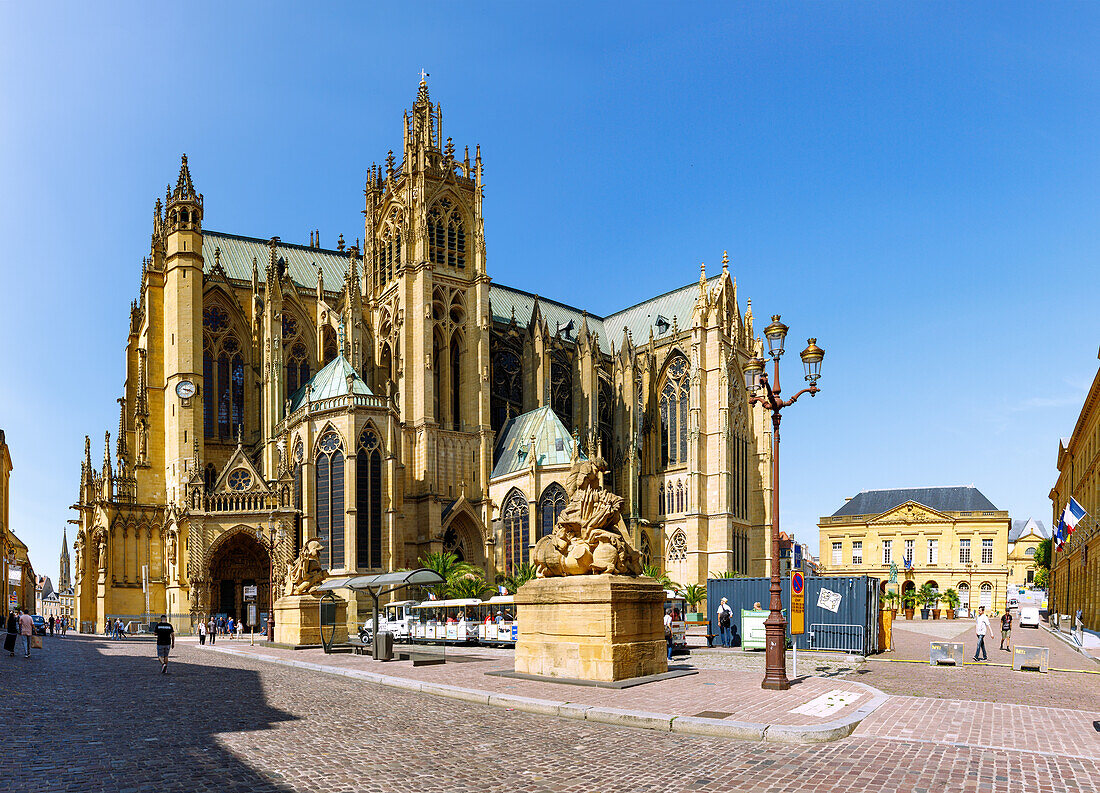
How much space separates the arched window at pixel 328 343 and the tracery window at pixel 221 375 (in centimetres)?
491

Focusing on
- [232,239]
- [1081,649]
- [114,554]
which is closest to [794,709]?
[1081,649]

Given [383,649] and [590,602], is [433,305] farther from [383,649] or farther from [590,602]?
[590,602]

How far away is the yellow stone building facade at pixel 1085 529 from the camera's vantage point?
39.1 metres

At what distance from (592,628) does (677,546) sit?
44.2 metres

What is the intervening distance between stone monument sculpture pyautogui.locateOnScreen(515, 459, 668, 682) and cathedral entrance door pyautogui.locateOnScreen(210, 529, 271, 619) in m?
32.6

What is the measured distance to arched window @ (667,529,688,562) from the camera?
5919 centimetres

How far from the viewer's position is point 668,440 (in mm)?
64312

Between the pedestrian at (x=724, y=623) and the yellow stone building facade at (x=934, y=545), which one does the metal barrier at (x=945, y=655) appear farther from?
the yellow stone building facade at (x=934, y=545)

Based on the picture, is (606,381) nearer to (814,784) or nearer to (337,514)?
(337,514)

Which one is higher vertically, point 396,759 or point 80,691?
point 396,759

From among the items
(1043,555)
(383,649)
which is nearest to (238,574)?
(383,649)

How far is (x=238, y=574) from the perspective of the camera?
48125 millimetres

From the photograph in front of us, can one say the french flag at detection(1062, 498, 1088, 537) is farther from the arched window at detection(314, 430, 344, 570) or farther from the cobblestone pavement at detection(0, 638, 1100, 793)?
the arched window at detection(314, 430, 344, 570)

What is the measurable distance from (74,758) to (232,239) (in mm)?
56680
